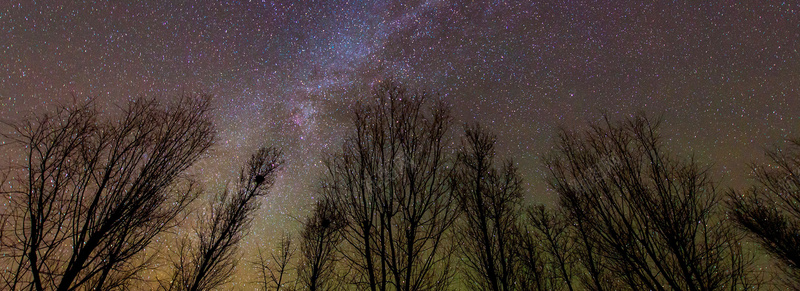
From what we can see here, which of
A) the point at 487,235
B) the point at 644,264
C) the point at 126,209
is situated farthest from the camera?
the point at 487,235

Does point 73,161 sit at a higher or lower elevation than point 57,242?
higher

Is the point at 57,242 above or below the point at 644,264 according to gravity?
above

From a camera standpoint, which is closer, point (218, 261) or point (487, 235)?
point (487, 235)

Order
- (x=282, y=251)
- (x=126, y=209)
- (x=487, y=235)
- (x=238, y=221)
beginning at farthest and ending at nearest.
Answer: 1. (x=282, y=251)
2. (x=238, y=221)
3. (x=487, y=235)
4. (x=126, y=209)

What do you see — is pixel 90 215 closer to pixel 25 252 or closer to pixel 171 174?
pixel 25 252

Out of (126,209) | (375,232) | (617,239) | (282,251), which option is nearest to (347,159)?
(375,232)

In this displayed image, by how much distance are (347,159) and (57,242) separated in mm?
4317

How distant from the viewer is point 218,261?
33.6ft

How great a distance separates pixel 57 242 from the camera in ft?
13.8

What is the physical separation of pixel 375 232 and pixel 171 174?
13.3 feet

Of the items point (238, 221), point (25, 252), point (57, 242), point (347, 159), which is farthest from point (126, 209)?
point (238, 221)

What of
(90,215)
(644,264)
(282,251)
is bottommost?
(644,264)

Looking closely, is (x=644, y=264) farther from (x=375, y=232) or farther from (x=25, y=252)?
(x=25, y=252)

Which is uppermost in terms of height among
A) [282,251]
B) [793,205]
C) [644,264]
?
[282,251]
